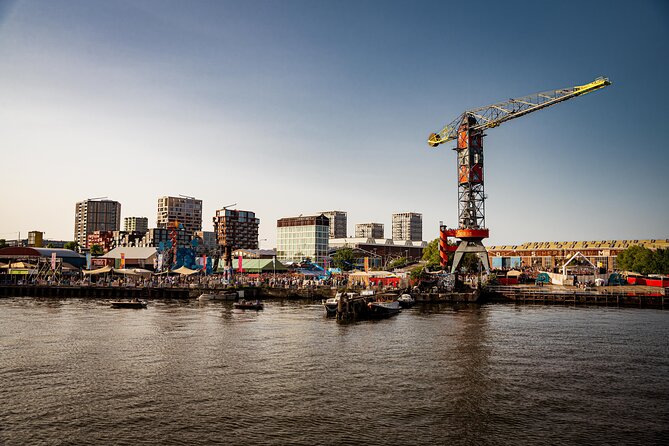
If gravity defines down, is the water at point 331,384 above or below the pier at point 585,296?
below

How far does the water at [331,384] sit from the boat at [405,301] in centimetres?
2505

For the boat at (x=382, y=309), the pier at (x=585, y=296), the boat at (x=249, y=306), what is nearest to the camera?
the boat at (x=382, y=309)

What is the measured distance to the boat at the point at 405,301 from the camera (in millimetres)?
82875

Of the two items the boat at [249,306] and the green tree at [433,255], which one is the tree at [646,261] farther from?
the boat at [249,306]

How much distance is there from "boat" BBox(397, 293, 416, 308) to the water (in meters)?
25.1

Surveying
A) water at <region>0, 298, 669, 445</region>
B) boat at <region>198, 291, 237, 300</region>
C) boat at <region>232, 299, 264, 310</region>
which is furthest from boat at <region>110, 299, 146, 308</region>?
water at <region>0, 298, 669, 445</region>

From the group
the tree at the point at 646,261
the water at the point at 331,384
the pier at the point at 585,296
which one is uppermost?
the tree at the point at 646,261

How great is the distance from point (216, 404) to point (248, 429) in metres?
4.31

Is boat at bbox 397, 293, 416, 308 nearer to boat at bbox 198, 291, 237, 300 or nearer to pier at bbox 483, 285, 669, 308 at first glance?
pier at bbox 483, 285, 669, 308

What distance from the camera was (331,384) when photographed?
31.9 metres

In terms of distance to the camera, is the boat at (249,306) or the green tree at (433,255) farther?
the green tree at (433,255)

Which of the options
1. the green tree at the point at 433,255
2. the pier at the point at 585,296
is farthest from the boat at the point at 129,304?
the green tree at the point at 433,255

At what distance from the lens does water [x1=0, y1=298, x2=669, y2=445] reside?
2416 cm

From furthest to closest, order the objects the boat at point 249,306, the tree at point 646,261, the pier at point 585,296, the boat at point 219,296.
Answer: the tree at point 646,261, the boat at point 219,296, the pier at point 585,296, the boat at point 249,306
